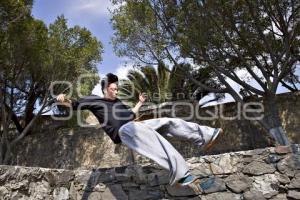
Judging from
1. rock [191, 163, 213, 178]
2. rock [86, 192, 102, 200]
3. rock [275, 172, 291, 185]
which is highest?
rock [191, 163, 213, 178]

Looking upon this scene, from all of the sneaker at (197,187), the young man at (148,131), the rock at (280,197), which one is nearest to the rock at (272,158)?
the rock at (280,197)

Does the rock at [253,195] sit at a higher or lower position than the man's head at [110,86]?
lower

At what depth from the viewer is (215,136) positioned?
14.0 feet

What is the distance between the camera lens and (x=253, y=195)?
13.8 ft

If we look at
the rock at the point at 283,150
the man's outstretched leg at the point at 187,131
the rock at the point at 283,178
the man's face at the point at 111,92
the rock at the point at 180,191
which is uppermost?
the man's face at the point at 111,92

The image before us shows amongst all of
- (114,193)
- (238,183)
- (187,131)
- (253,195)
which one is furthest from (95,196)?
(253,195)

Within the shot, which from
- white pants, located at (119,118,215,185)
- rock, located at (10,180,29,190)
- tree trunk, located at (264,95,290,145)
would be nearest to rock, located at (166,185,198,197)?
white pants, located at (119,118,215,185)

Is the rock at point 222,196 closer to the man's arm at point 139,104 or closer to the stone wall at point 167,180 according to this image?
the stone wall at point 167,180

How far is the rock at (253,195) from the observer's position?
13.8ft

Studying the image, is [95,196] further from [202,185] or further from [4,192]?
[202,185]

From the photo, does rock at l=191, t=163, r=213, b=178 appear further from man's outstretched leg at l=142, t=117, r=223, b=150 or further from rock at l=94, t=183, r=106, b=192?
rock at l=94, t=183, r=106, b=192

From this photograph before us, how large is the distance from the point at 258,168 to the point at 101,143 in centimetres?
1036

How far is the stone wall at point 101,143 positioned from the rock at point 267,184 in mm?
6842

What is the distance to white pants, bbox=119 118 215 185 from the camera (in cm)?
387
